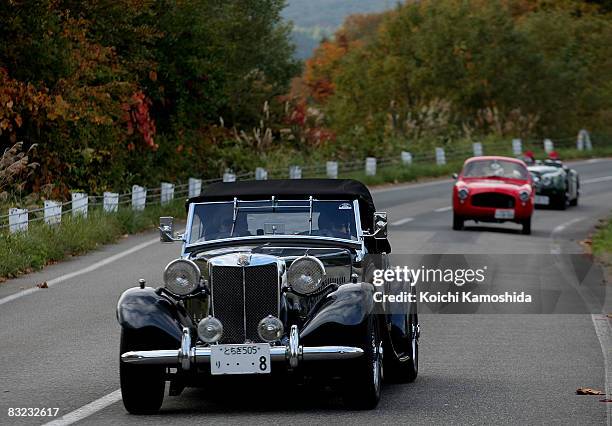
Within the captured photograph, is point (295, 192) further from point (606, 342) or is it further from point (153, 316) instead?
point (606, 342)

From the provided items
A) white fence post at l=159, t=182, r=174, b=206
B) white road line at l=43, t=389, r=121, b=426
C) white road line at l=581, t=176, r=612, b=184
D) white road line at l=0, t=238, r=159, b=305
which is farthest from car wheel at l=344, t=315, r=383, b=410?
white road line at l=581, t=176, r=612, b=184

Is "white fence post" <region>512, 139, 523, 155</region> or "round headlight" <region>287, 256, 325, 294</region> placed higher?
"round headlight" <region>287, 256, 325, 294</region>

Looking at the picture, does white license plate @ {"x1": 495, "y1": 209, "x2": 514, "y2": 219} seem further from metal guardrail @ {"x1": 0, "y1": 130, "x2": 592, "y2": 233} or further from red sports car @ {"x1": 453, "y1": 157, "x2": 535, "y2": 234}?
metal guardrail @ {"x1": 0, "y1": 130, "x2": 592, "y2": 233}

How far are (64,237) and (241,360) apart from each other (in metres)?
15.7

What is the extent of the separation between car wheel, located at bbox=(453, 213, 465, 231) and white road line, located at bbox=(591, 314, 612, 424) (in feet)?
44.8

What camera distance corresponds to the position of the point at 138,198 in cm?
3209

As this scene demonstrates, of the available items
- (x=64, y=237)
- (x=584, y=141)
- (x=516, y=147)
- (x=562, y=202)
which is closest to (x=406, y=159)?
(x=516, y=147)

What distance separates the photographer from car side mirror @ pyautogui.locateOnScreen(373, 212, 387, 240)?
11.7 m

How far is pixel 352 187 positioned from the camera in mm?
12227

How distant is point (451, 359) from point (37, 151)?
19.7 m

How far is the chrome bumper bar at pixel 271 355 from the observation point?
971 centimetres

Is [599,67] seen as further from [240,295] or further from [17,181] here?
[240,295]

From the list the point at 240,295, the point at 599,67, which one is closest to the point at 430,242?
the point at 240,295

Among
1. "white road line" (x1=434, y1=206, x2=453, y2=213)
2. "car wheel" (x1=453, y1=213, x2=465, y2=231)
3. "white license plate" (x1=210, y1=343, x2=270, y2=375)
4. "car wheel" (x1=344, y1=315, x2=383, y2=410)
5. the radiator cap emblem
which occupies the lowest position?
"white road line" (x1=434, y1=206, x2=453, y2=213)
